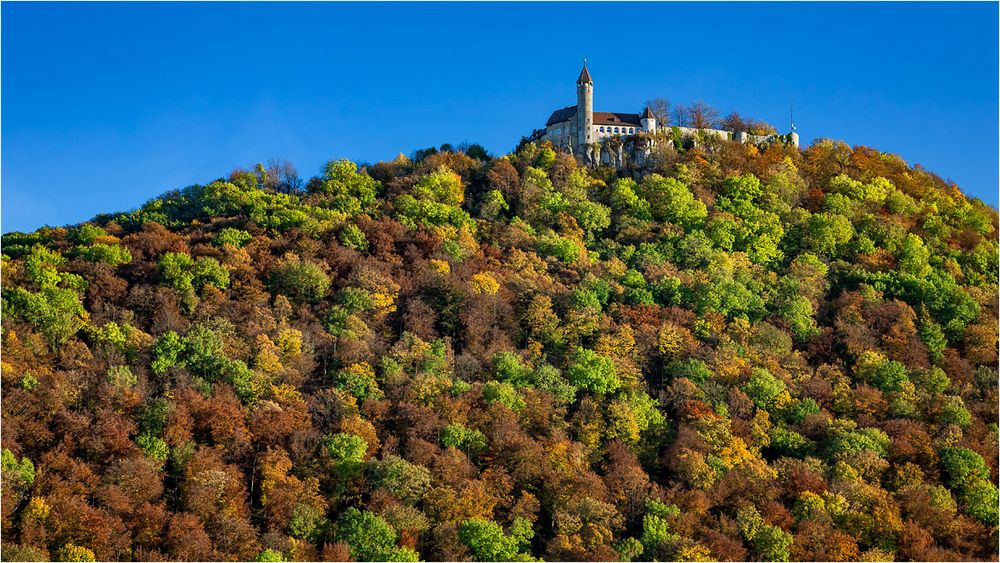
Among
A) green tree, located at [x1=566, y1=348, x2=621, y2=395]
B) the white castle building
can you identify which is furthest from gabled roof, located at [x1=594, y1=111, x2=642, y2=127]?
green tree, located at [x1=566, y1=348, x2=621, y2=395]

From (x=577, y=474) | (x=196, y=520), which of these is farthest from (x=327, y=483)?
(x=577, y=474)

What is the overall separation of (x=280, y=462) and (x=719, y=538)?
1990 centimetres

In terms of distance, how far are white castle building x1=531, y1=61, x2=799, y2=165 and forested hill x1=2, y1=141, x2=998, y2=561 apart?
2639 mm

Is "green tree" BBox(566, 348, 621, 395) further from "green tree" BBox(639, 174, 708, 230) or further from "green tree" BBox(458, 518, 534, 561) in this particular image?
"green tree" BBox(639, 174, 708, 230)

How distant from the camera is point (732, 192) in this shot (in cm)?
10656

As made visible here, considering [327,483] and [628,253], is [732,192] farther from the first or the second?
[327,483]

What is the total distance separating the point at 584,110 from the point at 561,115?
3.27 m

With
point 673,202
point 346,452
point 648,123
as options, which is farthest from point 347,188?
point 346,452

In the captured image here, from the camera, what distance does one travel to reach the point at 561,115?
115500 millimetres

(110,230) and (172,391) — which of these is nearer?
(172,391)

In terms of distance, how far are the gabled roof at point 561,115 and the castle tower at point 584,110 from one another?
1.12m

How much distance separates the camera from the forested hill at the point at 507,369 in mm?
67812

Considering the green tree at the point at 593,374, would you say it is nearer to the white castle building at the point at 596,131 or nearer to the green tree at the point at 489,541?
the green tree at the point at 489,541

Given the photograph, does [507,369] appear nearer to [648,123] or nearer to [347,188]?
[347,188]
